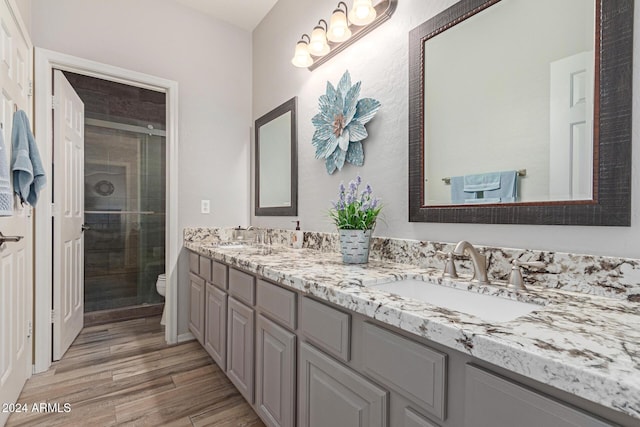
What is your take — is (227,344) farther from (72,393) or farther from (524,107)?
(524,107)

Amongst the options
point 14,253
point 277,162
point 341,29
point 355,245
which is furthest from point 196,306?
point 341,29

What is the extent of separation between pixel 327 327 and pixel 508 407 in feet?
1.79

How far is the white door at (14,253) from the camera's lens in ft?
4.83

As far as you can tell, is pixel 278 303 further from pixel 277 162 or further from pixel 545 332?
pixel 277 162

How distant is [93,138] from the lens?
3.24 m

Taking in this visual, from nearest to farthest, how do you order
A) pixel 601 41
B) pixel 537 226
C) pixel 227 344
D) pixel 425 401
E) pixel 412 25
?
pixel 425 401 < pixel 601 41 < pixel 537 226 < pixel 412 25 < pixel 227 344

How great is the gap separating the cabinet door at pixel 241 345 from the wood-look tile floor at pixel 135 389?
168mm

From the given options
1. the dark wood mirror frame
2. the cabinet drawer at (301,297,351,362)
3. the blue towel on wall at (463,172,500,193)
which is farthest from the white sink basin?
the blue towel on wall at (463,172,500,193)

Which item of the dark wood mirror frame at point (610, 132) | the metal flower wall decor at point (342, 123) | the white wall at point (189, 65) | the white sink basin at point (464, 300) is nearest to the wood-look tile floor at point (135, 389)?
the white wall at point (189, 65)

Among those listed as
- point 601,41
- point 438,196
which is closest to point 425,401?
point 438,196

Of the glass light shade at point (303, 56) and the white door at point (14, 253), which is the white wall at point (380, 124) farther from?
the white door at point (14, 253)

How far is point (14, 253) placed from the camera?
164cm

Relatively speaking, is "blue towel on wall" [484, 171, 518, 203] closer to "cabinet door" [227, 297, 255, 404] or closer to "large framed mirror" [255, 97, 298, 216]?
"cabinet door" [227, 297, 255, 404]

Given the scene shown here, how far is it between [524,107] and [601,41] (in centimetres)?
24
